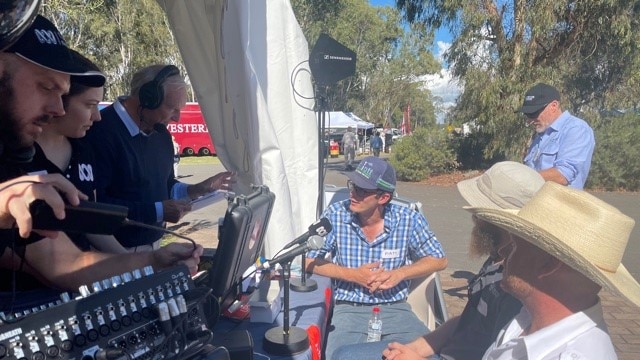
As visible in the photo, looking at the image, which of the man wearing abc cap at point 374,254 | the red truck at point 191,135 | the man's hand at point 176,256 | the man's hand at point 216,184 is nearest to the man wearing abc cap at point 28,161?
the man's hand at point 176,256

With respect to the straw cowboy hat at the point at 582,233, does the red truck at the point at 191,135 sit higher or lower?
lower

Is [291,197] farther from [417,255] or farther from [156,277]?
[156,277]

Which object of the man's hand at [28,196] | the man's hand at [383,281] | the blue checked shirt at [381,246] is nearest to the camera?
the man's hand at [28,196]

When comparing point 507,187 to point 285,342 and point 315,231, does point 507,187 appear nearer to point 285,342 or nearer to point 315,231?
point 315,231

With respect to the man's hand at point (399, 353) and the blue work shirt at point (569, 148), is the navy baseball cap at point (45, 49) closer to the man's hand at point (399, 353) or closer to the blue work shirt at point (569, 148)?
the man's hand at point (399, 353)

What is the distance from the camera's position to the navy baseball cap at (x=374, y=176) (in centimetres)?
324

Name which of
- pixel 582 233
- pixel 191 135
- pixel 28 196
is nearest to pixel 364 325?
pixel 582 233

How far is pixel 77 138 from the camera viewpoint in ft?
7.42

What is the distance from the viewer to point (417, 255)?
11.2 ft

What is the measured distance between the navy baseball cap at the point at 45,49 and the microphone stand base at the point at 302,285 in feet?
5.38

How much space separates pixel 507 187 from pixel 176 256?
148 centimetres

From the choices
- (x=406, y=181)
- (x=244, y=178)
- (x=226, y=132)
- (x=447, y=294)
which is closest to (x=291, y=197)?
(x=244, y=178)

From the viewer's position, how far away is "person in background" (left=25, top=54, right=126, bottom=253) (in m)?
2.06

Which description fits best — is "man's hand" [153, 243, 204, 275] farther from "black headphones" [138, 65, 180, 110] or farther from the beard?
"black headphones" [138, 65, 180, 110]
